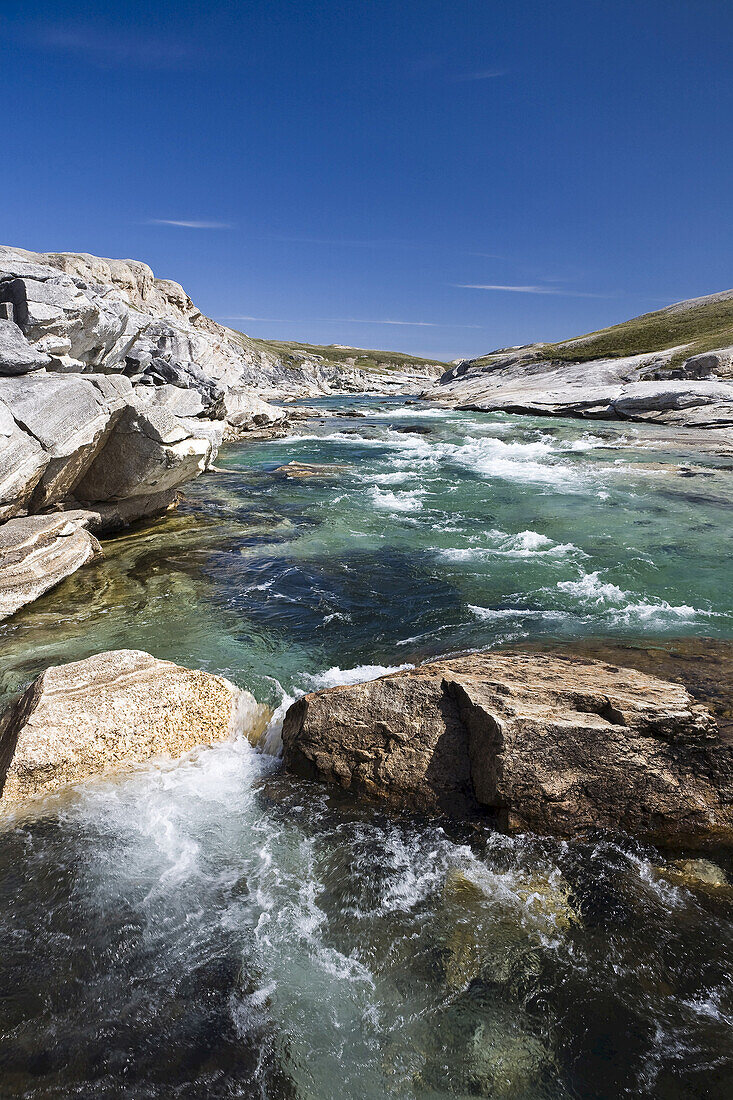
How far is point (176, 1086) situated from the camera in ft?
12.4

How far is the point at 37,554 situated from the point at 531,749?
11303mm

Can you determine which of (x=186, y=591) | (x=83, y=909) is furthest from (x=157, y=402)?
(x=83, y=909)

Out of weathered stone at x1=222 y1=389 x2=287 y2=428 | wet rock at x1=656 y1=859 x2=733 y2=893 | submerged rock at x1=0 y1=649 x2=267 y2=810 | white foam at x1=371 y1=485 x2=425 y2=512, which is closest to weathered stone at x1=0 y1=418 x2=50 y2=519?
submerged rock at x1=0 y1=649 x2=267 y2=810

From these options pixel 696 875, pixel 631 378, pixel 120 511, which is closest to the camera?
pixel 696 875

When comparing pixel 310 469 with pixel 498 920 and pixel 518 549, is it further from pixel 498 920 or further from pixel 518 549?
pixel 498 920

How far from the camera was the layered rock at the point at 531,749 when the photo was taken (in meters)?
5.71

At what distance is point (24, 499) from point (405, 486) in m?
16.1

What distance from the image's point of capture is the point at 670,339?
7325 centimetres

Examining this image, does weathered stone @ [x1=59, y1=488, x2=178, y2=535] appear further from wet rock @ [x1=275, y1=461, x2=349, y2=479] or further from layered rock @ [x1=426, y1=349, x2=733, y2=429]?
layered rock @ [x1=426, y1=349, x2=733, y2=429]

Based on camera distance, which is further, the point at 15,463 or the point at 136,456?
the point at 136,456

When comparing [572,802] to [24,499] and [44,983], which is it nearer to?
[44,983]

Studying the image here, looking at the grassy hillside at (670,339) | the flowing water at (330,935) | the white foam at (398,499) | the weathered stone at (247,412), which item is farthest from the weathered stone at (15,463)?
the grassy hillside at (670,339)

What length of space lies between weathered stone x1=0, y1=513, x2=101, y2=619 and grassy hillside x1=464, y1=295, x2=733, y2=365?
63243mm

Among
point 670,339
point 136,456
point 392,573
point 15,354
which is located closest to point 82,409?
point 15,354
